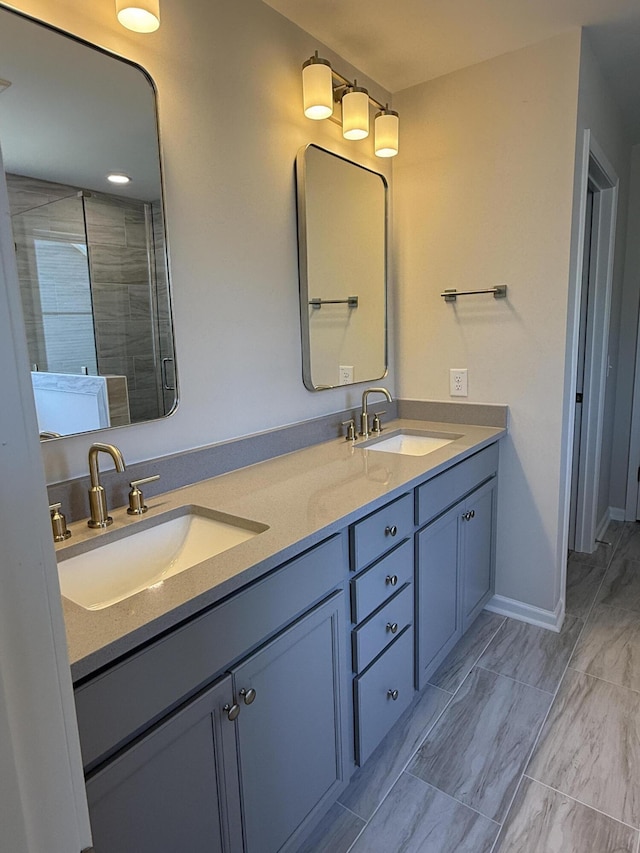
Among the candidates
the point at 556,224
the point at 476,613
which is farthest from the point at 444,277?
the point at 476,613

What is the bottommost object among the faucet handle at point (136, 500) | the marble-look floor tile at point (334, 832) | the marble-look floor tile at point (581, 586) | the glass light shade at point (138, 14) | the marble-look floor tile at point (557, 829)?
the marble-look floor tile at point (334, 832)

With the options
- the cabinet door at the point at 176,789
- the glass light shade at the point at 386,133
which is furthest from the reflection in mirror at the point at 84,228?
the glass light shade at the point at 386,133

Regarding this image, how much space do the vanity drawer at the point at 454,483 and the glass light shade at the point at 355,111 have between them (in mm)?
1286

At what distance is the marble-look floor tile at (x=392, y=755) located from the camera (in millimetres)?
1484

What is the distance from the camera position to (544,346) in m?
2.11

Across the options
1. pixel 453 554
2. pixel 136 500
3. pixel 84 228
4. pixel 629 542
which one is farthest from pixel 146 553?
pixel 629 542

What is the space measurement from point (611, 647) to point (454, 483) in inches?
40.5

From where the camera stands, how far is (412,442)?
89.7 inches

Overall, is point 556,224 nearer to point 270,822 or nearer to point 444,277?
point 444,277

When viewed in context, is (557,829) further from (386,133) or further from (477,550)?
(386,133)

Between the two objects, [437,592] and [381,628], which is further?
[437,592]

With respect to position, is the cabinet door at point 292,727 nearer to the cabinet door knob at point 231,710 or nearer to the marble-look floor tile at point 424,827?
the cabinet door knob at point 231,710

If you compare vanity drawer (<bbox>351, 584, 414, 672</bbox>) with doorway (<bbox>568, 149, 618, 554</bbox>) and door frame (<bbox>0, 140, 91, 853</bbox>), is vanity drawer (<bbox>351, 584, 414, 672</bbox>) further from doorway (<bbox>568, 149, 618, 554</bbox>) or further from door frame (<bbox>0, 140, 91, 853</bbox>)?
doorway (<bbox>568, 149, 618, 554</bbox>)

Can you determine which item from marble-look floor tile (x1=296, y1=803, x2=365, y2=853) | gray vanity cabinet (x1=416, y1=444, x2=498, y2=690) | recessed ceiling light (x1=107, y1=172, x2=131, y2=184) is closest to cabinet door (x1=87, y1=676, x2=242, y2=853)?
marble-look floor tile (x1=296, y1=803, x2=365, y2=853)
